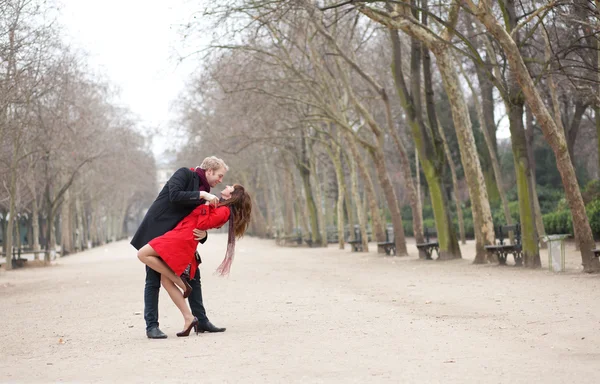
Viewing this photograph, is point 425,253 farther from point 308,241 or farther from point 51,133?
point 308,241

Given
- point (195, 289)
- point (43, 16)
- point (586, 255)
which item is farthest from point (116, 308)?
point (43, 16)

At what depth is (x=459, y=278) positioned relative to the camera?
16312mm

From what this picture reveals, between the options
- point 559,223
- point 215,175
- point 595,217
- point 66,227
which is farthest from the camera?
point 66,227

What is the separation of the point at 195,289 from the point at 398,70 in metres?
15.8

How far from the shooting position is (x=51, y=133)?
103 ft

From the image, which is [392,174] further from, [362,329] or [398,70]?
[362,329]

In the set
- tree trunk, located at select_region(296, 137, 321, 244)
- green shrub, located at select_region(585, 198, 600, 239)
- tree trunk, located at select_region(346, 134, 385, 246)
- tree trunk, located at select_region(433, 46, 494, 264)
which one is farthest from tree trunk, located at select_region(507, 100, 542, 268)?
tree trunk, located at select_region(296, 137, 321, 244)

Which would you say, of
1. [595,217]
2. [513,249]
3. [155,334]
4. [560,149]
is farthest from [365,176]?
[155,334]

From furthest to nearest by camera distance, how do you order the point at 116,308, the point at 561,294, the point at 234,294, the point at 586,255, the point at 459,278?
the point at 459,278 → the point at 586,255 → the point at 234,294 → the point at 116,308 → the point at 561,294

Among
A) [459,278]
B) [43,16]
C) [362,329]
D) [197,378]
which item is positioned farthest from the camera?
[43,16]

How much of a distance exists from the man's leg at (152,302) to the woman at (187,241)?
101 mm

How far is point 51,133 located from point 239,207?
2419 centimetres

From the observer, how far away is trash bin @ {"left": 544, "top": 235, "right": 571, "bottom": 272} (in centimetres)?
1617

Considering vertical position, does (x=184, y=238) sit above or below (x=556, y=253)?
above
